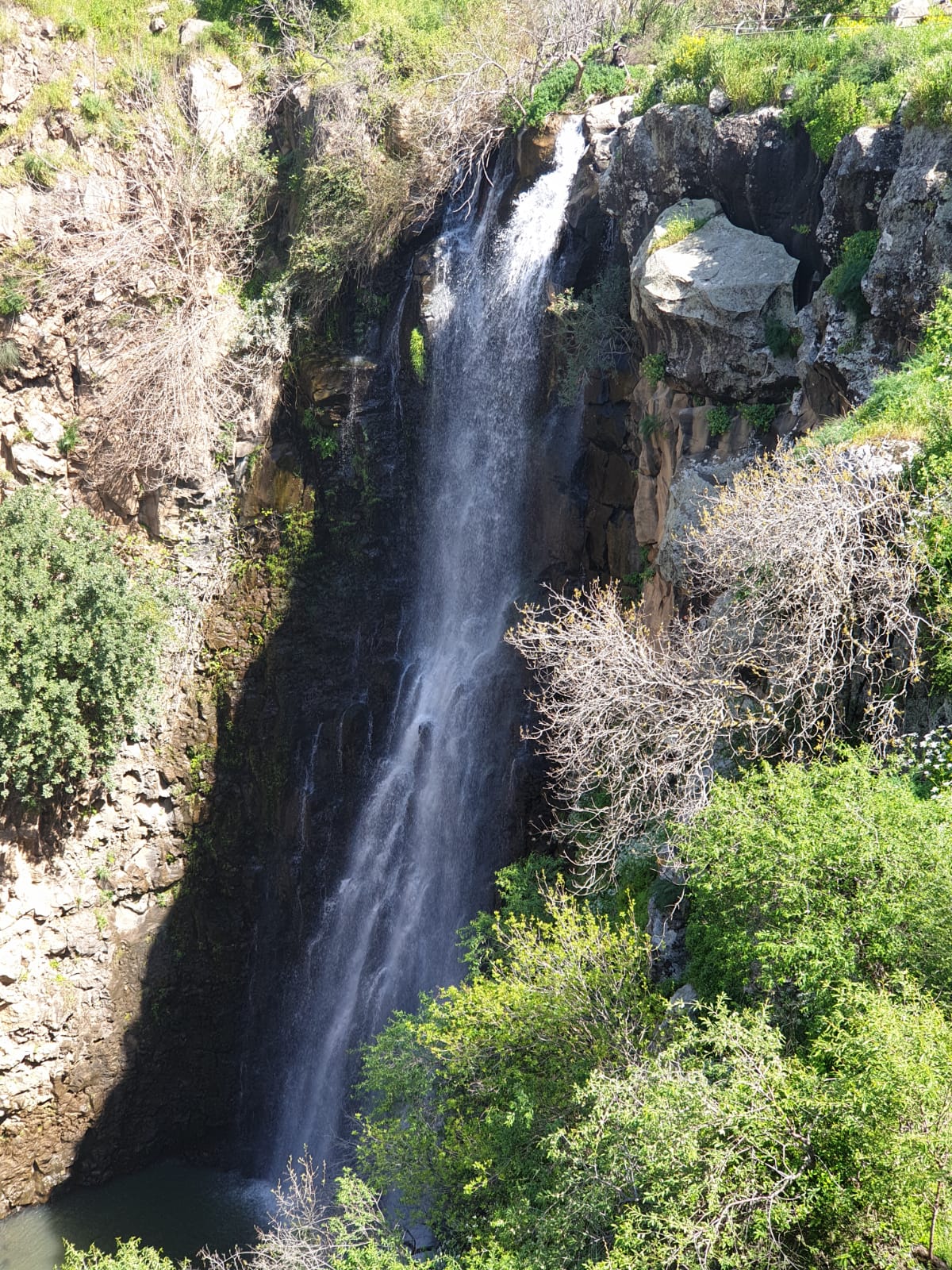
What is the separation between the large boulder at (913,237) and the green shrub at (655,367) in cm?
289

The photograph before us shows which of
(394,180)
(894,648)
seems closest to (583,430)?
(394,180)

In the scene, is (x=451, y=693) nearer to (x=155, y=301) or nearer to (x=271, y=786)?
(x=271, y=786)

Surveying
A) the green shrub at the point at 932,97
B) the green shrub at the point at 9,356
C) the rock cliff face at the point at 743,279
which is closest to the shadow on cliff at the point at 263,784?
the green shrub at the point at 9,356

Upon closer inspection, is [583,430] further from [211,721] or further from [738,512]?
[211,721]

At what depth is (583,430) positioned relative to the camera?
645 inches

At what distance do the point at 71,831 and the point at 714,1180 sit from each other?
14.2 meters

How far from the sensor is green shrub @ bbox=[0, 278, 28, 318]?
1880 centimetres

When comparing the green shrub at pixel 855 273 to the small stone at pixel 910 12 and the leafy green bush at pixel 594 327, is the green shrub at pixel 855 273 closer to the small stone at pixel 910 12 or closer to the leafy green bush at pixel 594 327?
the leafy green bush at pixel 594 327

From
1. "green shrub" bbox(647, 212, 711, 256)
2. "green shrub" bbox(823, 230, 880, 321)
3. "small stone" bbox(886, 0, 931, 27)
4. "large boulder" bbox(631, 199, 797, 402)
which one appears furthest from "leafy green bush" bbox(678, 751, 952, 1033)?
"small stone" bbox(886, 0, 931, 27)

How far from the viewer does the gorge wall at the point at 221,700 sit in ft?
56.1

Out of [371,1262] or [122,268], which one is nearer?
[371,1262]

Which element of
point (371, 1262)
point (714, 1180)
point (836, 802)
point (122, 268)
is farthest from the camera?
point (122, 268)

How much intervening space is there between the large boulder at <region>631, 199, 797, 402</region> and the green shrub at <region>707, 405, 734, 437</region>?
0.61 ft

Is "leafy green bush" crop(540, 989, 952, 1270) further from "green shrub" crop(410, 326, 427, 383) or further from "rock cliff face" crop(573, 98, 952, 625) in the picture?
"green shrub" crop(410, 326, 427, 383)
